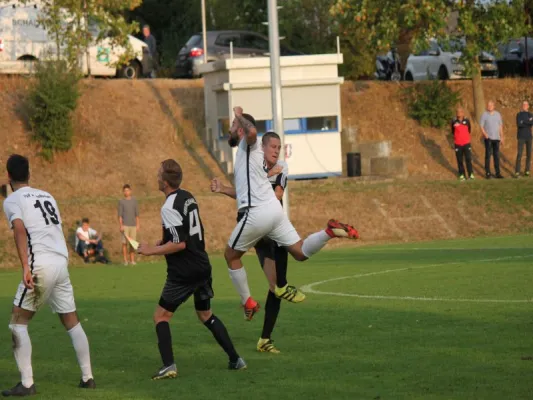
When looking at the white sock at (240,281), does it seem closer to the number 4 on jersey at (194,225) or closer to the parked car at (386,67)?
the number 4 on jersey at (194,225)

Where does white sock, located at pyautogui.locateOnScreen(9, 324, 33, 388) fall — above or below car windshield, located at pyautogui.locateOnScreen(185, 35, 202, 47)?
below

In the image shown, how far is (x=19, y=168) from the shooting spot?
1032cm

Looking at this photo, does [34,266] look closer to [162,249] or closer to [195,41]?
[162,249]

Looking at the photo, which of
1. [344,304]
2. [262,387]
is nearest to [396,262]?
[344,304]

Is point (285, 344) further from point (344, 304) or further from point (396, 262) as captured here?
point (396, 262)

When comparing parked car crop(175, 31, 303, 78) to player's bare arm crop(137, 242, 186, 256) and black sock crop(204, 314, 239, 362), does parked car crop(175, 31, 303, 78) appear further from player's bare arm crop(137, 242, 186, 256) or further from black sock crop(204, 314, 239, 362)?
player's bare arm crop(137, 242, 186, 256)

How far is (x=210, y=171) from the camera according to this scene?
4012 centimetres

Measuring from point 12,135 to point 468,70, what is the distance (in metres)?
15.8

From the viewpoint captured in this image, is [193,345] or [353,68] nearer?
[193,345]

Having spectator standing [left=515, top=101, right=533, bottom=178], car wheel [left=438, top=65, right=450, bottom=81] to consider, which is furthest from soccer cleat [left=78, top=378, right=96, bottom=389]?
car wheel [left=438, top=65, right=450, bottom=81]

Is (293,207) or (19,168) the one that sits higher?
(19,168)

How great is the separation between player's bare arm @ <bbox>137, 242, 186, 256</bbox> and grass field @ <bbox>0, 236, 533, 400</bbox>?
1168 mm

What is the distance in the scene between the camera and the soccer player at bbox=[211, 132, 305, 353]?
12.1m

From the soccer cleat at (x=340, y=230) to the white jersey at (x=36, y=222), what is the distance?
2737 millimetres
